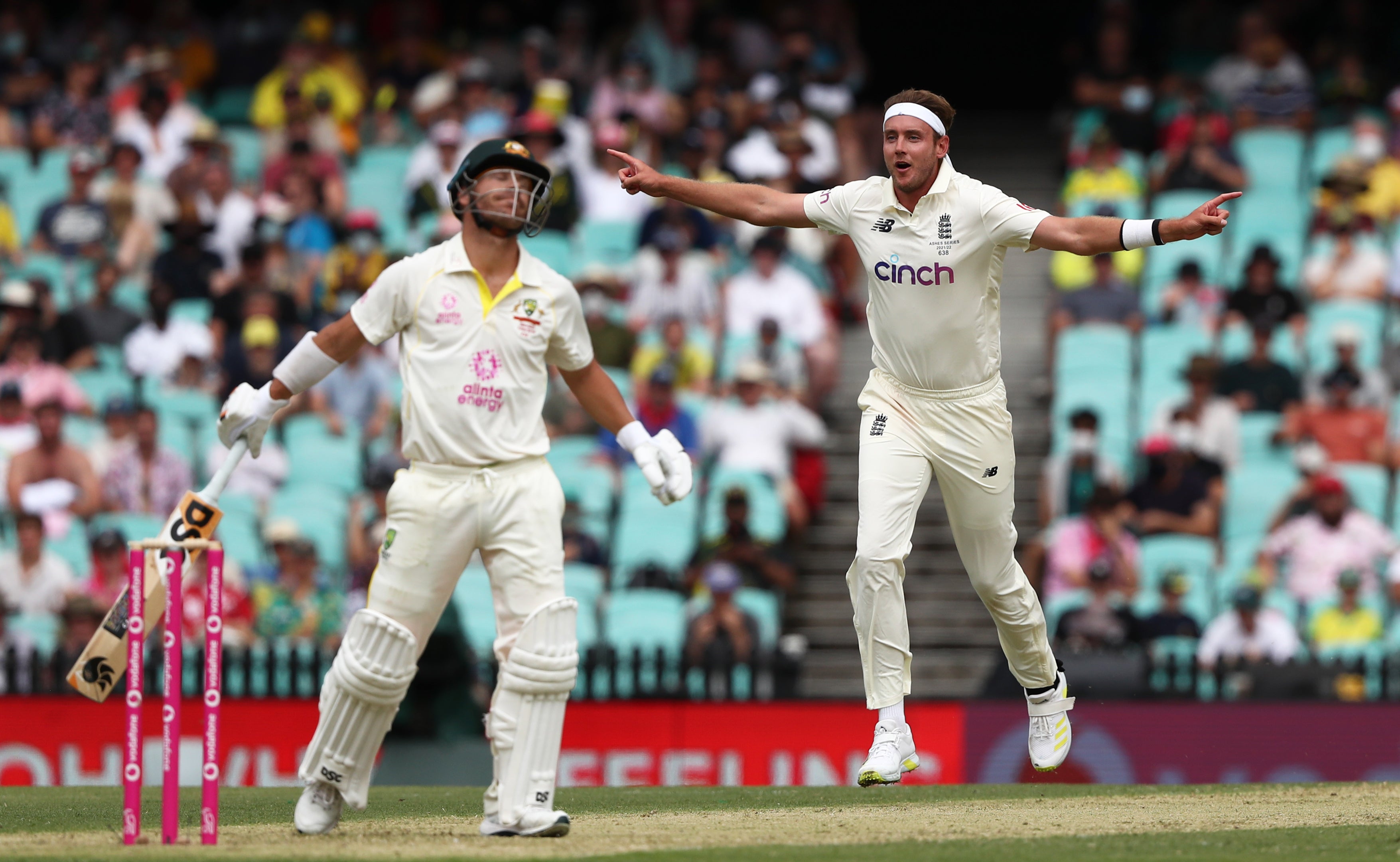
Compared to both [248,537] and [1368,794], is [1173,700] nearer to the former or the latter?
[1368,794]

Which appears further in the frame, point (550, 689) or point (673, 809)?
point (673, 809)

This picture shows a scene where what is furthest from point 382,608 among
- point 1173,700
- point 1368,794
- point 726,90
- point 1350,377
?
point 726,90

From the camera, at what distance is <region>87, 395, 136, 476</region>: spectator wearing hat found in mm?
14469

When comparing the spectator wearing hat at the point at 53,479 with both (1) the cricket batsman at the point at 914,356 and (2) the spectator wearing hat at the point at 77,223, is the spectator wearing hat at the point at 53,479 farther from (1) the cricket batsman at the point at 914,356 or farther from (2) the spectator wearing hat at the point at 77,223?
(1) the cricket batsman at the point at 914,356

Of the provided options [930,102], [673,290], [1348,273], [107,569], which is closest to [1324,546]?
[1348,273]

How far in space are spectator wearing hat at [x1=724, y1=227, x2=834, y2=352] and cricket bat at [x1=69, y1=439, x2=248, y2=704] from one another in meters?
8.25

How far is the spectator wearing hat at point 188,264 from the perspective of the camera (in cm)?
1627

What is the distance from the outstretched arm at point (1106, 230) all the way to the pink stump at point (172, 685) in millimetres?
3487


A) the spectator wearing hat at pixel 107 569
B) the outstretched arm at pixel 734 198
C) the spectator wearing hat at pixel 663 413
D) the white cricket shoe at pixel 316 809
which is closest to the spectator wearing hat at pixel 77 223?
the spectator wearing hat at pixel 107 569

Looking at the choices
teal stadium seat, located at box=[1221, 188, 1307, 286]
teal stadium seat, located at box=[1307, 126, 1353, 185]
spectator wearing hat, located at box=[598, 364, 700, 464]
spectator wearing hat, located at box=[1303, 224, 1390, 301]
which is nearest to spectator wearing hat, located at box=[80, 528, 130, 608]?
spectator wearing hat, located at box=[598, 364, 700, 464]

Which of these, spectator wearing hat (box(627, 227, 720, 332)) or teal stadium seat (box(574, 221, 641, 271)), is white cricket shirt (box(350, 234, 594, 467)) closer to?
spectator wearing hat (box(627, 227, 720, 332))

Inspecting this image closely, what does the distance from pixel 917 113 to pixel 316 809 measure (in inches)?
139

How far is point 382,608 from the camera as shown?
6914mm

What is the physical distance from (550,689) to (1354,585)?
7265mm
